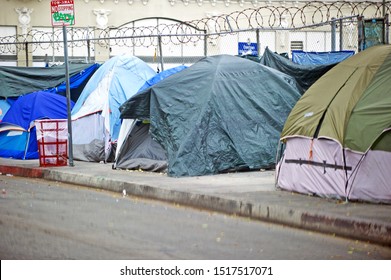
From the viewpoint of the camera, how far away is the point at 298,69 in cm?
1944

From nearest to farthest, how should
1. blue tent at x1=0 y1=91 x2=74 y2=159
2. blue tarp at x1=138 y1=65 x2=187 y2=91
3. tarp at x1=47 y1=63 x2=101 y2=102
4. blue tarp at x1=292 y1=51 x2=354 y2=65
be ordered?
1. blue tarp at x1=138 y1=65 x2=187 y2=91
2. blue tarp at x1=292 y1=51 x2=354 y2=65
3. blue tent at x1=0 y1=91 x2=74 y2=159
4. tarp at x1=47 y1=63 x2=101 y2=102

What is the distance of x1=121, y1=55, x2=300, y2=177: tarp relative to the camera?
17281mm

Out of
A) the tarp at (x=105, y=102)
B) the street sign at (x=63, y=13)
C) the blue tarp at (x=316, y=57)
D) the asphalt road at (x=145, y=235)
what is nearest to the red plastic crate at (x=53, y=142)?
the tarp at (x=105, y=102)

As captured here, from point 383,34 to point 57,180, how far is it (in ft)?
23.5

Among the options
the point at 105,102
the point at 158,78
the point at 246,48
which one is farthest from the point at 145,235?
the point at 246,48

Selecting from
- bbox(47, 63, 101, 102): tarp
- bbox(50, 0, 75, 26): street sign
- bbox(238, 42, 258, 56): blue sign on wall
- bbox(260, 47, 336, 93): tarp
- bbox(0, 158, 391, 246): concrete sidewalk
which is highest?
bbox(50, 0, 75, 26): street sign

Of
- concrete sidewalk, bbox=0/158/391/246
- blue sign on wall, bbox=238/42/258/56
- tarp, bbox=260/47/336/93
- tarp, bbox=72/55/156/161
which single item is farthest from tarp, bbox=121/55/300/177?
blue sign on wall, bbox=238/42/258/56

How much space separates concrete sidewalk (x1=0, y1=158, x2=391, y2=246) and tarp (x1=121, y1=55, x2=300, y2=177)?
1.33ft

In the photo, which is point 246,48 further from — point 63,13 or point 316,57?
point 63,13

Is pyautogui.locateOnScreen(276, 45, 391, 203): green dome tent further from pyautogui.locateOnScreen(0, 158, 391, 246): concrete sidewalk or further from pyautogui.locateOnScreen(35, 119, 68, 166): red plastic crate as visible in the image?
pyautogui.locateOnScreen(35, 119, 68, 166): red plastic crate

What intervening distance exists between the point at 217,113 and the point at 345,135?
4.77 metres

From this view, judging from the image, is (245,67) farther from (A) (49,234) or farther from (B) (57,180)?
(A) (49,234)

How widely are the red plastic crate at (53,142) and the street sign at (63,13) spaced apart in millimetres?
2215
